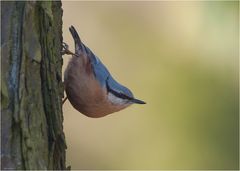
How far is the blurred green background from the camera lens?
5.74m

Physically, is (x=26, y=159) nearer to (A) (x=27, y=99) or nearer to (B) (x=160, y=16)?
(A) (x=27, y=99)

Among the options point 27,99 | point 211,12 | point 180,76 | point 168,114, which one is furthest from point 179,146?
point 27,99

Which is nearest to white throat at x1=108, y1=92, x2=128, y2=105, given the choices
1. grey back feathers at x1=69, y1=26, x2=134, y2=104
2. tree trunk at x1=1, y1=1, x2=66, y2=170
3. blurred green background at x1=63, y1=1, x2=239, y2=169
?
grey back feathers at x1=69, y1=26, x2=134, y2=104

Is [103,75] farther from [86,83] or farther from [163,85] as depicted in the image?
[163,85]

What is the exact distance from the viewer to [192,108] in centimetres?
580

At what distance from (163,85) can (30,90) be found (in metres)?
3.49

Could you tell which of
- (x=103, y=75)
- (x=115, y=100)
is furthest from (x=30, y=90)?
(x=115, y=100)

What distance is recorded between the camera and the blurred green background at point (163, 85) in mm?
5738

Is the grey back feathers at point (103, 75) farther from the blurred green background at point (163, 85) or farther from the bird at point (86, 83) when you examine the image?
the blurred green background at point (163, 85)

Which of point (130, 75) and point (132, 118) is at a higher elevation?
point (130, 75)

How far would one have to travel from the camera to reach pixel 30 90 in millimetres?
2555

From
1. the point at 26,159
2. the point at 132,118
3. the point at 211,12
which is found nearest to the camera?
the point at 26,159

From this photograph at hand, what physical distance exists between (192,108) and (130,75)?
0.85 metres

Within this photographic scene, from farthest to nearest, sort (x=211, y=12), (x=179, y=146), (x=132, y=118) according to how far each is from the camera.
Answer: (x=132, y=118)
(x=179, y=146)
(x=211, y=12)
